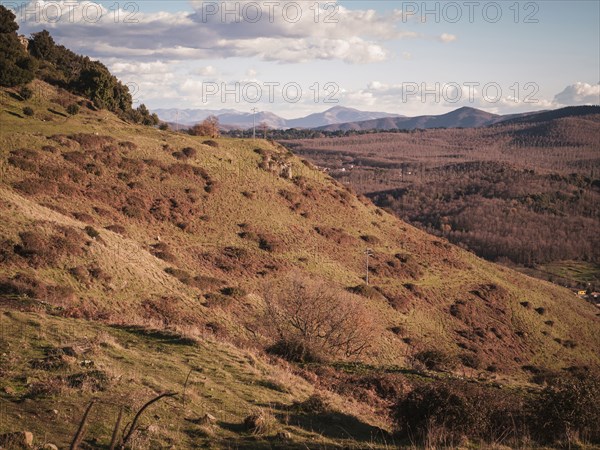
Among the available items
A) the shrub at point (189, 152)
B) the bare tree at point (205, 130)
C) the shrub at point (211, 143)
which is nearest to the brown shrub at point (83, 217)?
the shrub at point (189, 152)

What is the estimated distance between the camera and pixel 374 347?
4238 cm

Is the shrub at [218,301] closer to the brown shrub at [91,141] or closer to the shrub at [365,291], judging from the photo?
the shrub at [365,291]

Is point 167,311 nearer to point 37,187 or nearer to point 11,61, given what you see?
point 37,187

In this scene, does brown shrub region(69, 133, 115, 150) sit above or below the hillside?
above

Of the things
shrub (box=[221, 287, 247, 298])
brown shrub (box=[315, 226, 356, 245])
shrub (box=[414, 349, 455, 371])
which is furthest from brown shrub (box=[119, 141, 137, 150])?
shrub (box=[414, 349, 455, 371])

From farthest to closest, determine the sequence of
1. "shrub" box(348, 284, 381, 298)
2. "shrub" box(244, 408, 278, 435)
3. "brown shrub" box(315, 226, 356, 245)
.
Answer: "brown shrub" box(315, 226, 356, 245) → "shrub" box(348, 284, 381, 298) → "shrub" box(244, 408, 278, 435)

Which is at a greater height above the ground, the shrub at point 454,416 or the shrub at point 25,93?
the shrub at point 25,93

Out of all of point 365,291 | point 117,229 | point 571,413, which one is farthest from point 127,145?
point 571,413

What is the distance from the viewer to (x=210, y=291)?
141 feet

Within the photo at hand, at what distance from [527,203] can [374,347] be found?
583 ft

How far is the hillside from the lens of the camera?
12.4 metres

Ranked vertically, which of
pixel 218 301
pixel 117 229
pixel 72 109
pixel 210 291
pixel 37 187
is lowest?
pixel 218 301

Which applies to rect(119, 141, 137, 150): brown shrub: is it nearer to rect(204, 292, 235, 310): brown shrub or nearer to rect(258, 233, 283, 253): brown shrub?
rect(258, 233, 283, 253): brown shrub

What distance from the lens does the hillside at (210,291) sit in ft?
40.7
